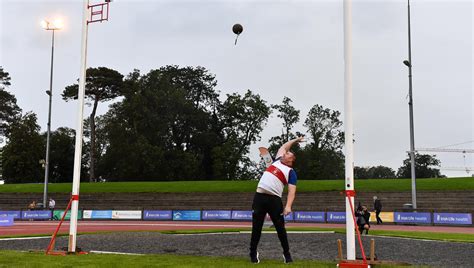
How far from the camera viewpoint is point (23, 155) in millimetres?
82000

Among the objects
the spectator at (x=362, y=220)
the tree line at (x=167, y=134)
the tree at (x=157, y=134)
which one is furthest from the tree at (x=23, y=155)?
the spectator at (x=362, y=220)

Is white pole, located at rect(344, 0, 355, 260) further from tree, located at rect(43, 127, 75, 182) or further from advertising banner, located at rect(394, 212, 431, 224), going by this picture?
tree, located at rect(43, 127, 75, 182)

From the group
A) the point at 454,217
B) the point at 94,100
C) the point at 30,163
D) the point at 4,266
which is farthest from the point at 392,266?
the point at 30,163

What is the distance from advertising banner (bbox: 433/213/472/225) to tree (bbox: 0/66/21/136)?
8159 centimetres

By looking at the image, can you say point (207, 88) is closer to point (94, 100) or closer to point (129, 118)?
point (129, 118)

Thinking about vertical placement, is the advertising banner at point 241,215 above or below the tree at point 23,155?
below

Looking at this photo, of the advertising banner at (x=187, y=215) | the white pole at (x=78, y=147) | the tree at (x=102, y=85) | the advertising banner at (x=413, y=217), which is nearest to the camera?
the white pole at (x=78, y=147)

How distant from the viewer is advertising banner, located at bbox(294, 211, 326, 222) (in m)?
34.7

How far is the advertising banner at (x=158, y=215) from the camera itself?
38812 mm

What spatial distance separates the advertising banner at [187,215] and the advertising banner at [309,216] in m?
8.17

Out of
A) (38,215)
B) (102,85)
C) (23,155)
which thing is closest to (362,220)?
(38,215)

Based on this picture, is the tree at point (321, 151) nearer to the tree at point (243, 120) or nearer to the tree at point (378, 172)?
the tree at point (243, 120)

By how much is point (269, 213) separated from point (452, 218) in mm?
28145

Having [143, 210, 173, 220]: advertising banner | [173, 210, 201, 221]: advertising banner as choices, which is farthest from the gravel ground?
[143, 210, 173, 220]: advertising banner
